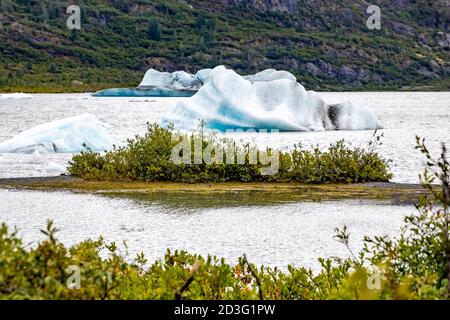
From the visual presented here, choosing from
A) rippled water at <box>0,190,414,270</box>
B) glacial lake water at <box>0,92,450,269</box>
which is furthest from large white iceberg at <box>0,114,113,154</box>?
rippled water at <box>0,190,414,270</box>

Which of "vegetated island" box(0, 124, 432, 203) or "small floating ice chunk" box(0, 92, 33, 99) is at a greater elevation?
"small floating ice chunk" box(0, 92, 33, 99)

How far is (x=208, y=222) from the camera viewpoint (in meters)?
19.6

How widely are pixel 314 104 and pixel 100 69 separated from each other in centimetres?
14317

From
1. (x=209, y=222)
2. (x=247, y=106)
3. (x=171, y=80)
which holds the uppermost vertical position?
(x=171, y=80)

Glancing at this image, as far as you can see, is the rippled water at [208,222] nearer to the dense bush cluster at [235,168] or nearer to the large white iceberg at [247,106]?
the dense bush cluster at [235,168]

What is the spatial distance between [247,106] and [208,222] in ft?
96.4

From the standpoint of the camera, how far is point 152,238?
1738 centimetres

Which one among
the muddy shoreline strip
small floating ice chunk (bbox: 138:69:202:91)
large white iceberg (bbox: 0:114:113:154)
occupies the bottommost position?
the muddy shoreline strip

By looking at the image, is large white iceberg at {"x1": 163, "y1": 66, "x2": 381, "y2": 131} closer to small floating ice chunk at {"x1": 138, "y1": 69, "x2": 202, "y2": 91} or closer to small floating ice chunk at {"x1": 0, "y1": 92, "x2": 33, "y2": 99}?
small floating ice chunk at {"x1": 138, "y1": 69, "x2": 202, "y2": 91}
